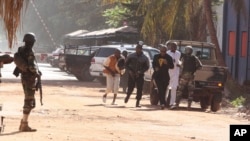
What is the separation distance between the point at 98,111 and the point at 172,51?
3128 mm

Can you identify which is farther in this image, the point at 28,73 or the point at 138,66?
the point at 138,66

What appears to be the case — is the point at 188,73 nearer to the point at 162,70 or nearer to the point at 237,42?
the point at 162,70

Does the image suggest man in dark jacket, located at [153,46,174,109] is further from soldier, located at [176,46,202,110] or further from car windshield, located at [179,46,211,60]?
car windshield, located at [179,46,211,60]

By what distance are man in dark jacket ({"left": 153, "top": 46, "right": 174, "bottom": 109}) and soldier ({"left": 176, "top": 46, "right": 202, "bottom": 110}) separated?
51 cm

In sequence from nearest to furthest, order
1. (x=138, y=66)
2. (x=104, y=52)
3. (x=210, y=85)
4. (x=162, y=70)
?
(x=162, y=70)
(x=138, y=66)
(x=210, y=85)
(x=104, y=52)

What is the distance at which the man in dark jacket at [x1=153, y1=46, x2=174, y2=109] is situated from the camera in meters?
18.5

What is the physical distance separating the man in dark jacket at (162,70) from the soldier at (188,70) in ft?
1.68

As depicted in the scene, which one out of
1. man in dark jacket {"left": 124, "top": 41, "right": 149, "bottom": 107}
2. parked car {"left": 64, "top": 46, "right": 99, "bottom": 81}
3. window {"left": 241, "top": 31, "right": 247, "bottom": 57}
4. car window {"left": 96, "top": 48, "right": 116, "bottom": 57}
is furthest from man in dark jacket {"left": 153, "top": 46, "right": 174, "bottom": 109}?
parked car {"left": 64, "top": 46, "right": 99, "bottom": 81}

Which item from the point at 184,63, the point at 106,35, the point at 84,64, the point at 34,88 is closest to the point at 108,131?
the point at 34,88

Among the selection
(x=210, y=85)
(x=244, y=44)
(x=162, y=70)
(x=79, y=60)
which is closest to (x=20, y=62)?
(x=162, y=70)

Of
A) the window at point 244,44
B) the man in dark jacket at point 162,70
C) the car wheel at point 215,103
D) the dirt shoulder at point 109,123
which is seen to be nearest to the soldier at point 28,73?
the dirt shoulder at point 109,123

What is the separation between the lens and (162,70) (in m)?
18.7

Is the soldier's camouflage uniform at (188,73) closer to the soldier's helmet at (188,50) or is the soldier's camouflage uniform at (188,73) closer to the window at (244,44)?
the soldier's helmet at (188,50)

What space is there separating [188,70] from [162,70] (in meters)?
0.74
